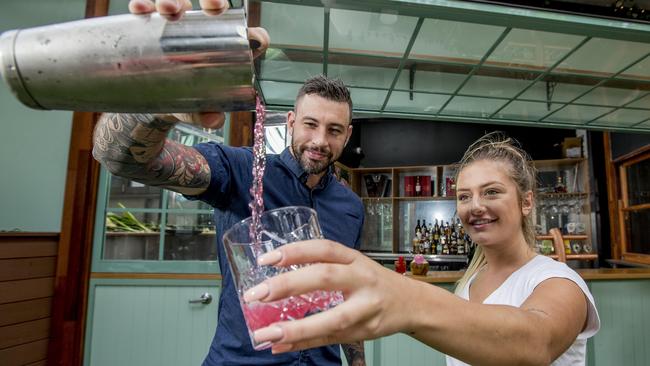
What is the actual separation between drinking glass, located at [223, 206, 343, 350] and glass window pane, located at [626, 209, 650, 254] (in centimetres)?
597

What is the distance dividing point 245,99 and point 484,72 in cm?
192

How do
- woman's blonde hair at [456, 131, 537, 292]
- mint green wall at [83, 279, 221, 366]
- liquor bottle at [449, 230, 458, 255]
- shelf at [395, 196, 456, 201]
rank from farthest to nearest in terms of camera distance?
shelf at [395, 196, 456, 201] → liquor bottle at [449, 230, 458, 255] → mint green wall at [83, 279, 221, 366] → woman's blonde hair at [456, 131, 537, 292]

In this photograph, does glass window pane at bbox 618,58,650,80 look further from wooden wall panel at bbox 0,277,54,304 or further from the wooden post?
wooden wall panel at bbox 0,277,54,304

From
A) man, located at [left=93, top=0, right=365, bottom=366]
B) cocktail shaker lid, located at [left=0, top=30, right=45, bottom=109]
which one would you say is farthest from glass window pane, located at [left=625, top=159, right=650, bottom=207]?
cocktail shaker lid, located at [left=0, top=30, right=45, bottom=109]

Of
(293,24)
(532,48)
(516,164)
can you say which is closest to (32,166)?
(293,24)

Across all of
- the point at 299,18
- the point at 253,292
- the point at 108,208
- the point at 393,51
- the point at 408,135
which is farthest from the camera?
the point at 408,135

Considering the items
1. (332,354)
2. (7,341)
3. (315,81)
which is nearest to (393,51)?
(315,81)

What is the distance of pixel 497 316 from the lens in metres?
0.48

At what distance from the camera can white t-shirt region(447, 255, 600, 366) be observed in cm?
92

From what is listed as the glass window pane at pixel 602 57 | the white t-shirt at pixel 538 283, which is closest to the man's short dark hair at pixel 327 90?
the white t-shirt at pixel 538 283

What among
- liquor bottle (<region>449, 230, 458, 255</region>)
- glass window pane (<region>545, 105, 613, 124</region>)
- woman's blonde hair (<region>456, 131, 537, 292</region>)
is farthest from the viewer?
liquor bottle (<region>449, 230, 458, 255</region>)

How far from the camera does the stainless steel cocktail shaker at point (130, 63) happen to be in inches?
17.1

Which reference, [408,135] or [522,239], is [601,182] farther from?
[522,239]

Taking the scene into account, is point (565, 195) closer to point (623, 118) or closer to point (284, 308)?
point (623, 118)
